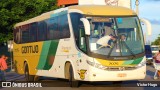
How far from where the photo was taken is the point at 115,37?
16.3m

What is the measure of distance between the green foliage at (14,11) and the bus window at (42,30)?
23.0 m

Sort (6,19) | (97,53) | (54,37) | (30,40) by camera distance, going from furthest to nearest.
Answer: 1. (6,19)
2. (30,40)
3. (54,37)
4. (97,53)

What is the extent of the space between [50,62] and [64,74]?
207cm

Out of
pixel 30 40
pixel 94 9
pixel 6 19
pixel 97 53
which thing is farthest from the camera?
pixel 6 19

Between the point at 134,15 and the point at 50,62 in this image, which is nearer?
the point at 134,15

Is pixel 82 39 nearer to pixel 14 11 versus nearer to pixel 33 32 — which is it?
pixel 33 32

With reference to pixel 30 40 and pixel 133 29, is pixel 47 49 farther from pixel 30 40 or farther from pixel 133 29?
pixel 133 29

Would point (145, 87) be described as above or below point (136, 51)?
below

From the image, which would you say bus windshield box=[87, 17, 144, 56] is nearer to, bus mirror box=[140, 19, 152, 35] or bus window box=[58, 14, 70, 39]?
bus mirror box=[140, 19, 152, 35]

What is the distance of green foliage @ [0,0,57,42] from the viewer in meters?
44.4

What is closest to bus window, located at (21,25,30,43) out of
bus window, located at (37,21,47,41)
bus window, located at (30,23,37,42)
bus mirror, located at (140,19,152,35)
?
bus window, located at (30,23,37,42)

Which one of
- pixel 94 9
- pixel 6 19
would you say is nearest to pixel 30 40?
pixel 94 9

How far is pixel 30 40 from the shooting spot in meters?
23.0

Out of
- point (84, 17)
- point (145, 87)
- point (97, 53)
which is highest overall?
point (84, 17)
